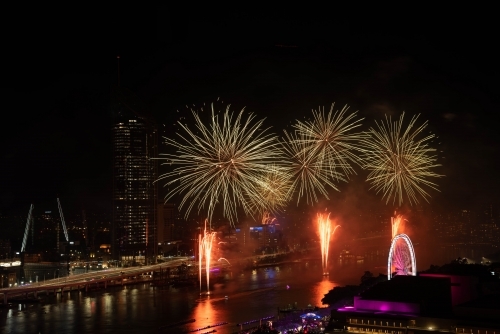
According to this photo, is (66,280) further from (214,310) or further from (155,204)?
(155,204)

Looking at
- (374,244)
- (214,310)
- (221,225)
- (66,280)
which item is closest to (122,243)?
(221,225)

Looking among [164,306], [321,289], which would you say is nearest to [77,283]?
[164,306]

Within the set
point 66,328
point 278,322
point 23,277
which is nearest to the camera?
point 278,322

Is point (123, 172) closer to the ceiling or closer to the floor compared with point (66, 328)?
closer to the ceiling

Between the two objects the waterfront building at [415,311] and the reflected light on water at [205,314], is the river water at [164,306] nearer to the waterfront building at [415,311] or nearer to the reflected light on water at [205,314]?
the reflected light on water at [205,314]

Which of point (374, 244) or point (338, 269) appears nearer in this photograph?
point (338, 269)

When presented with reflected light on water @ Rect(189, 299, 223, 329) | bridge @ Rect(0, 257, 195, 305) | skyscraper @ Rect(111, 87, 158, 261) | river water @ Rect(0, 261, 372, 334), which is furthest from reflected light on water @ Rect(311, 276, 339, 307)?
skyscraper @ Rect(111, 87, 158, 261)
